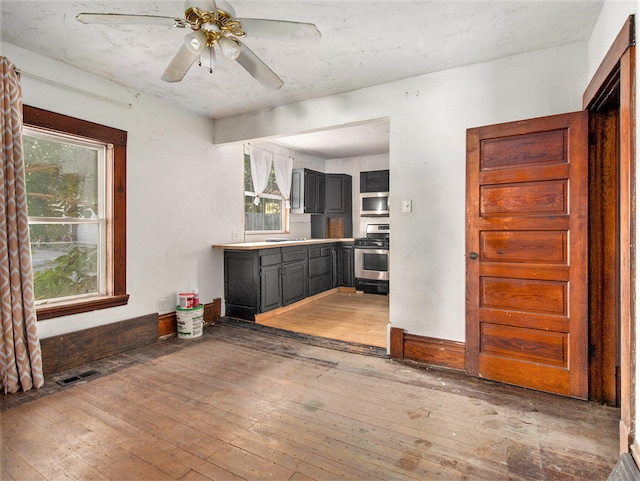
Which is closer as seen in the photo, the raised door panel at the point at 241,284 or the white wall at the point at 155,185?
the white wall at the point at 155,185

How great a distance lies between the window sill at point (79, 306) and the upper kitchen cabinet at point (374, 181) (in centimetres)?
431

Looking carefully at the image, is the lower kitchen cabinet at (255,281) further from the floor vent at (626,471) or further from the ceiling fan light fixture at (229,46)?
the floor vent at (626,471)

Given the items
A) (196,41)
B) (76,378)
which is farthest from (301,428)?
(196,41)

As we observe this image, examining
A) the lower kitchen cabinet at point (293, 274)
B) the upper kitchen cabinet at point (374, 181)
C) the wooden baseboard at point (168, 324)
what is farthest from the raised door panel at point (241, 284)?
the upper kitchen cabinet at point (374, 181)

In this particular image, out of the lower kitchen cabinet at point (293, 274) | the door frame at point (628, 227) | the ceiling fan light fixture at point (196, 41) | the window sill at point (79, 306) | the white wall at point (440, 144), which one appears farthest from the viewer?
the lower kitchen cabinet at point (293, 274)

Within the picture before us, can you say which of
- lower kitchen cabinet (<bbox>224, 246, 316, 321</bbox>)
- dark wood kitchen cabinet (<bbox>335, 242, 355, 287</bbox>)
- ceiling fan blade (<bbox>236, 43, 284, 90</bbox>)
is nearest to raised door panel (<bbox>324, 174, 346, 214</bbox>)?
dark wood kitchen cabinet (<bbox>335, 242, 355, 287</bbox>)

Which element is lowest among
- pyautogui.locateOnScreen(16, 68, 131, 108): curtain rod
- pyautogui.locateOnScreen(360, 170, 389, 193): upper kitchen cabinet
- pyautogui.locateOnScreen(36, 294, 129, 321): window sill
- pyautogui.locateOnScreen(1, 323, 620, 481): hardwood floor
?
pyautogui.locateOnScreen(1, 323, 620, 481): hardwood floor

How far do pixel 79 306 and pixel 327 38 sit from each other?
2968mm

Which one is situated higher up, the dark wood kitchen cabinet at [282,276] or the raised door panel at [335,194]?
the raised door panel at [335,194]

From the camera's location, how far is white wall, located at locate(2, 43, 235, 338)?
281 centimetres

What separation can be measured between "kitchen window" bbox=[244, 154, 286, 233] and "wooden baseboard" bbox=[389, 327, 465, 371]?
110 inches

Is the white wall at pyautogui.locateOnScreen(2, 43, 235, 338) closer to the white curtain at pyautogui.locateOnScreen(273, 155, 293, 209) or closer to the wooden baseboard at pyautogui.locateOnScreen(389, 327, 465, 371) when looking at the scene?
the white curtain at pyautogui.locateOnScreen(273, 155, 293, 209)

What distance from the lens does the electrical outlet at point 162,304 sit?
11.8 feet

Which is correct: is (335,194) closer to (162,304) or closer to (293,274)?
(293,274)
